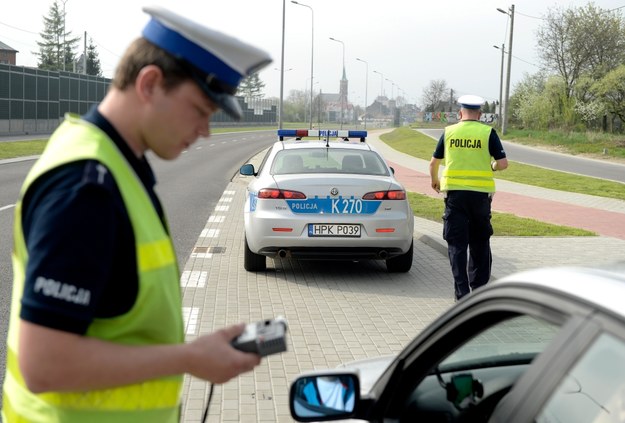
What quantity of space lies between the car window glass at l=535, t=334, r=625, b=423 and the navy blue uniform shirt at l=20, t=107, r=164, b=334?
3.08 ft

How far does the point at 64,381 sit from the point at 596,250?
11462 mm

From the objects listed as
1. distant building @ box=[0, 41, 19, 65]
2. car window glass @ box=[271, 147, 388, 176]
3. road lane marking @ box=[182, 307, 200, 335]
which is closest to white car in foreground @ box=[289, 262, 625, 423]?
road lane marking @ box=[182, 307, 200, 335]

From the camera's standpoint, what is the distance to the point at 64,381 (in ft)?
6.05

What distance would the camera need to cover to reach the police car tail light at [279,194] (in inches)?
369

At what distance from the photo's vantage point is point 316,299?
8.84 m

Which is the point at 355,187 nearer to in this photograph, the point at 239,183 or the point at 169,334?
the point at 169,334

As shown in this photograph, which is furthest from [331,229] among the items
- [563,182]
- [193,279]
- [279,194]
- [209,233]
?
[563,182]

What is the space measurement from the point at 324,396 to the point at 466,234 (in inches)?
235

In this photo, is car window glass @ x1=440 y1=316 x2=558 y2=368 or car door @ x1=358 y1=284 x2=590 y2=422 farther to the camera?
car window glass @ x1=440 y1=316 x2=558 y2=368

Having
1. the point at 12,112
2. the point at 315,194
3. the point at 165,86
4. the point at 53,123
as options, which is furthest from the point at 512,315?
the point at 53,123

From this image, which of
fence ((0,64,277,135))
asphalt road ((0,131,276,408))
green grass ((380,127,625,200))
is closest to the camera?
asphalt road ((0,131,276,408))

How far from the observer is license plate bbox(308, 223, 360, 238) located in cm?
935

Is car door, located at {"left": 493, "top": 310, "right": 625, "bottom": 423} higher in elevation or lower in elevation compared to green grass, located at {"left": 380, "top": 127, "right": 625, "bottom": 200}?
higher

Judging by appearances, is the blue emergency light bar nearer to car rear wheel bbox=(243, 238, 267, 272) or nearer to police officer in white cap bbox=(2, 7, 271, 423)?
car rear wheel bbox=(243, 238, 267, 272)
